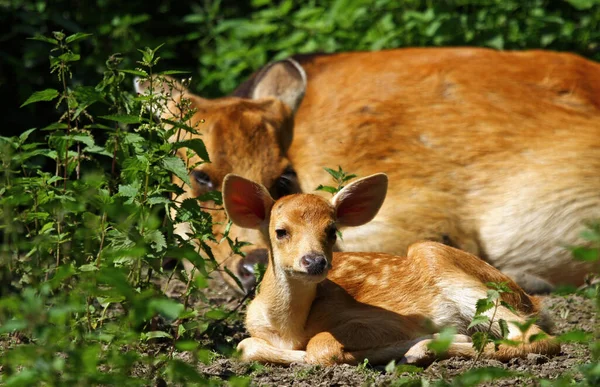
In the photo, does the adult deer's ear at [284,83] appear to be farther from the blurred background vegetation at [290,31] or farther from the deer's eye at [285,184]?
the blurred background vegetation at [290,31]

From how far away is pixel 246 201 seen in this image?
545 centimetres

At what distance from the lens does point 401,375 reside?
5027mm

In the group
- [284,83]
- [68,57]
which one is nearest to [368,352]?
[68,57]

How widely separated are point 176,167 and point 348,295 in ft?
3.58

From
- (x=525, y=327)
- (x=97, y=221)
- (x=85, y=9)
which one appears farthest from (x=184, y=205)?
(x=85, y=9)

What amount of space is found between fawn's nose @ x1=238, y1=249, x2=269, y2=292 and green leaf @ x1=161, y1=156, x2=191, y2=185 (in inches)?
51.3

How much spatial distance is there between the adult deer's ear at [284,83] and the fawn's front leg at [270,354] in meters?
3.00

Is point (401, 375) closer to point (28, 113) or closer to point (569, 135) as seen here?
point (569, 135)

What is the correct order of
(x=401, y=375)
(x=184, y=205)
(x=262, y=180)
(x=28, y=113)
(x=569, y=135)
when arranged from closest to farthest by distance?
(x=401, y=375), (x=184, y=205), (x=262, y=180), (x=569, y=135), (x=28, y=113)

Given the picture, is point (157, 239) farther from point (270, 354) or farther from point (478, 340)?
point (478, 340)

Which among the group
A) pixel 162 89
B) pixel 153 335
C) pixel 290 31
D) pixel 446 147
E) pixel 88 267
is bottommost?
pixel 153 335

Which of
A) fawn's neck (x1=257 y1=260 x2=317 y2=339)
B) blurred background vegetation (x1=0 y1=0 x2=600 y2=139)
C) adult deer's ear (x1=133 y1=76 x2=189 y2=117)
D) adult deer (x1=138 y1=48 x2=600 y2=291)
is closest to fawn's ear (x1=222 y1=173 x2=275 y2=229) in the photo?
fawn's neck (x1=257 y1=260 x2=317 y2=339)

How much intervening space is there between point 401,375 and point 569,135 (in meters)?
3.21

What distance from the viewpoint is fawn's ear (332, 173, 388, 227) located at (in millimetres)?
5492
